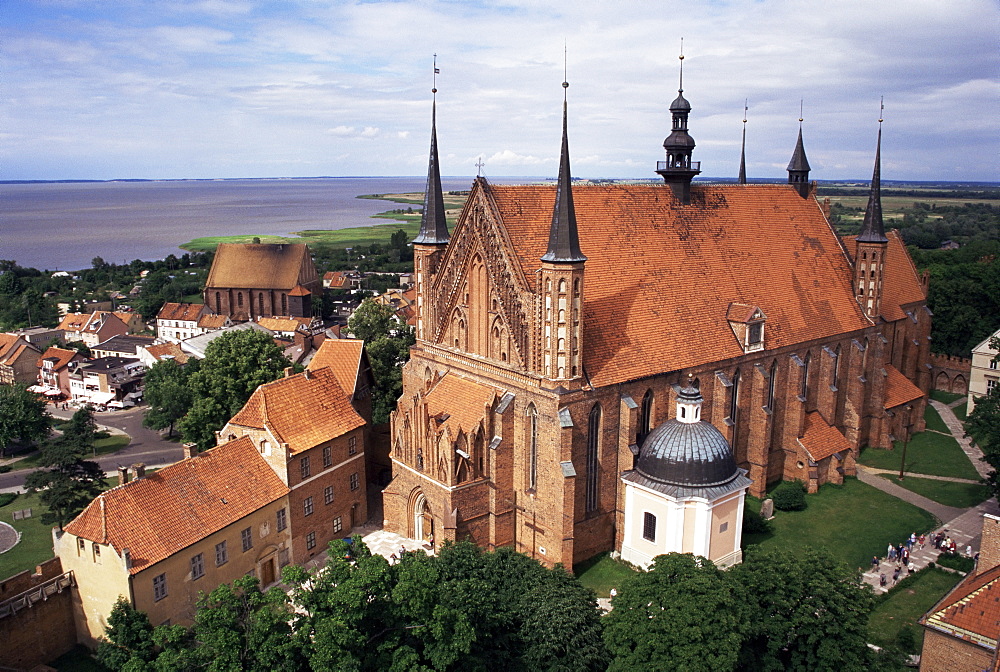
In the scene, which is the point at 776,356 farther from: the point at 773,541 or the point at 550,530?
the point at 550,530

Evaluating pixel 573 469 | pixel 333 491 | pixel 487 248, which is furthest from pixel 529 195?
pixel 333 491

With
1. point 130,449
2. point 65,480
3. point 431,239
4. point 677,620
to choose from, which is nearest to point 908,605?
point 677,620

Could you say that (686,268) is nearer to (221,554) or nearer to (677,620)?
(677,620)

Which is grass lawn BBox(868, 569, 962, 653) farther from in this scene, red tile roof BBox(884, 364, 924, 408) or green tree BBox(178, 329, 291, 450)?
green tree BBox(178, 329, 291, 450)

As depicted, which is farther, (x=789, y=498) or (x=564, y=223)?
(x=789, y=498)

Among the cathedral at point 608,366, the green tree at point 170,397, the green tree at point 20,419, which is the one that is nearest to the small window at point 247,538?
the cathedral at point 608,366

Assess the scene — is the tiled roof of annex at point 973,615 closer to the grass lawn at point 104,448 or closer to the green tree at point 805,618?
the green tree at point 805,618
